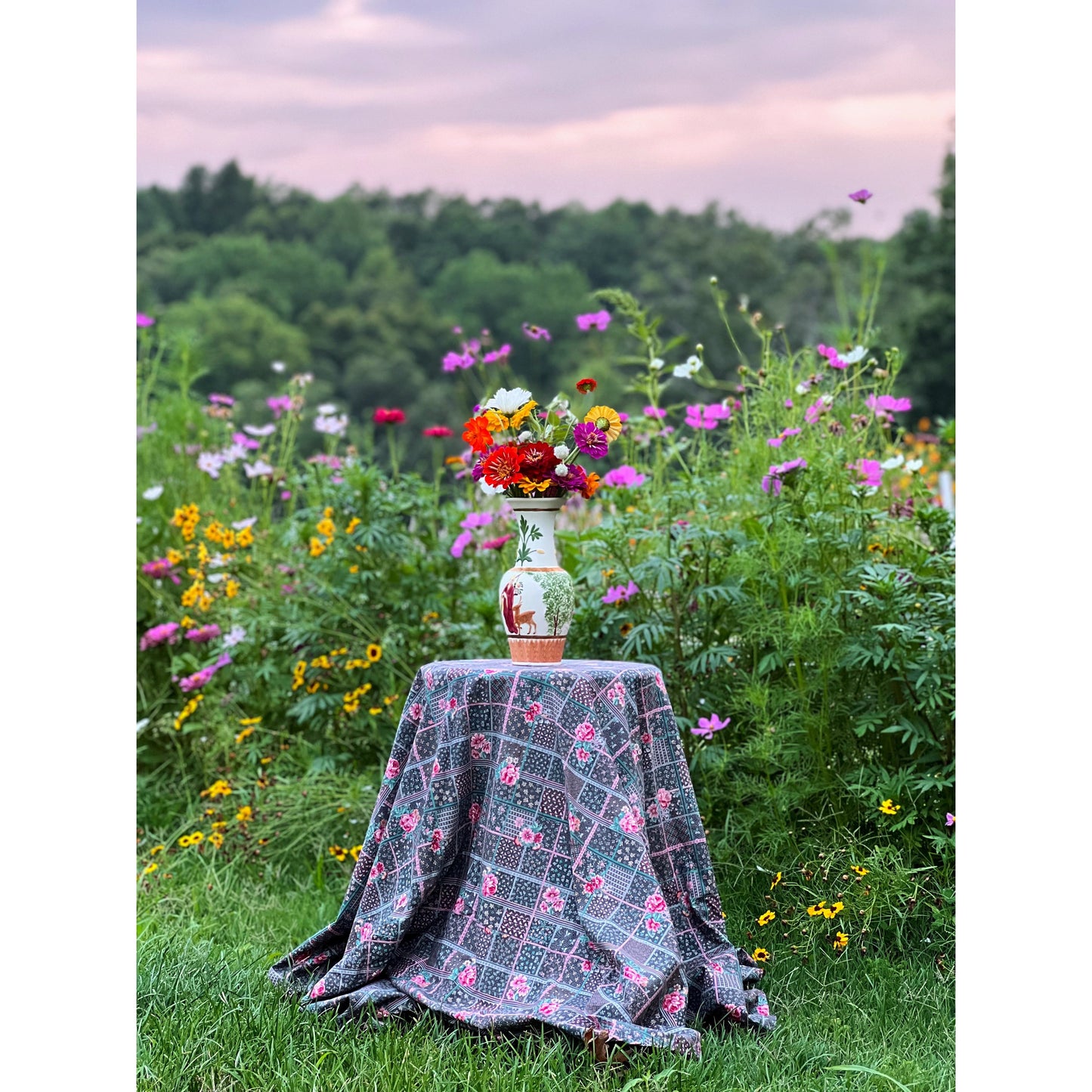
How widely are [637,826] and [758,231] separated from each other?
57.2ft

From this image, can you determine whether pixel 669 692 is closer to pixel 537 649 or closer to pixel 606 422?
pixel 537 649

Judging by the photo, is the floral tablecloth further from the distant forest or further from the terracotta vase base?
the distant forest

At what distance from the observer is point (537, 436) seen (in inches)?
101

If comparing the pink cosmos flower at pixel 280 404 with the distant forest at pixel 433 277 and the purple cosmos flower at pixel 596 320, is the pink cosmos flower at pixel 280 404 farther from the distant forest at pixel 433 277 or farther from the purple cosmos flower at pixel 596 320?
the distant forest at pixel 433 277

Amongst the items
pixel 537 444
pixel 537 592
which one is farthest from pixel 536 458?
pixel 537 592

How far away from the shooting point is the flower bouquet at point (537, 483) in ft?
8.18

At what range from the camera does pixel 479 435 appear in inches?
98.7

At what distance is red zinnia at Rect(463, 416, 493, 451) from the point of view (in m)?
2.50

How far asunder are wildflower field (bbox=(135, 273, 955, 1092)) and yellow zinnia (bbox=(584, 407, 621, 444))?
1cm

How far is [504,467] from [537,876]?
0.82 m

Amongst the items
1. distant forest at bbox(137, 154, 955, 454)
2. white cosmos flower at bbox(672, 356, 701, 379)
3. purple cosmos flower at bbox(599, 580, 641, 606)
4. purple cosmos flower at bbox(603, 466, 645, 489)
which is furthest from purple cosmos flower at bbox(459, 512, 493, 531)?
distant forest at bbox(137, 154, 955, 454)
